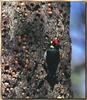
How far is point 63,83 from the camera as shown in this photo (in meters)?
2.81

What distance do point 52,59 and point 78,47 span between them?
0.67 ft

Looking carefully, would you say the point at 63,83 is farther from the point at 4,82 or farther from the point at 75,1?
the point at 75,1

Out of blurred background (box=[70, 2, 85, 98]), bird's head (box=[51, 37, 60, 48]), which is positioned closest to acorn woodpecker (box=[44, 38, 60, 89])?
bird's head (box=[51, 37, 60, 48])

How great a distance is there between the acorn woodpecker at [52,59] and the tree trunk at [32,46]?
23 millimetres

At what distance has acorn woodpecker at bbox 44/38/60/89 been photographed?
9.21ft

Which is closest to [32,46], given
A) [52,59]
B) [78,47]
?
[52,59]

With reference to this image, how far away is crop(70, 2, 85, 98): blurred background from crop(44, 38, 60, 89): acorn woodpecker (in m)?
0.11

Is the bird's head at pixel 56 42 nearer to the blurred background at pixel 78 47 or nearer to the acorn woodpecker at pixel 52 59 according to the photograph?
the acorn woodpecker at pixel 52 59

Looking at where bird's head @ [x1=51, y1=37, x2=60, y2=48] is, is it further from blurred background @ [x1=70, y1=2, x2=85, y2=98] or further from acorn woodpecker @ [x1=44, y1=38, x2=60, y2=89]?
blurred background @ [x1=70, y1=2, x2=85, y2=98]

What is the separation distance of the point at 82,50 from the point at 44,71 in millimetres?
308

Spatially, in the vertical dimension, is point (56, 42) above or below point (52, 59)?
above

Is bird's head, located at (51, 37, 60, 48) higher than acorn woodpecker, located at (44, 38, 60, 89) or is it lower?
higher

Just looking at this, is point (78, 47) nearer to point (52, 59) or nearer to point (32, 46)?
point (52, 59)

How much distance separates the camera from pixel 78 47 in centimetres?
281
